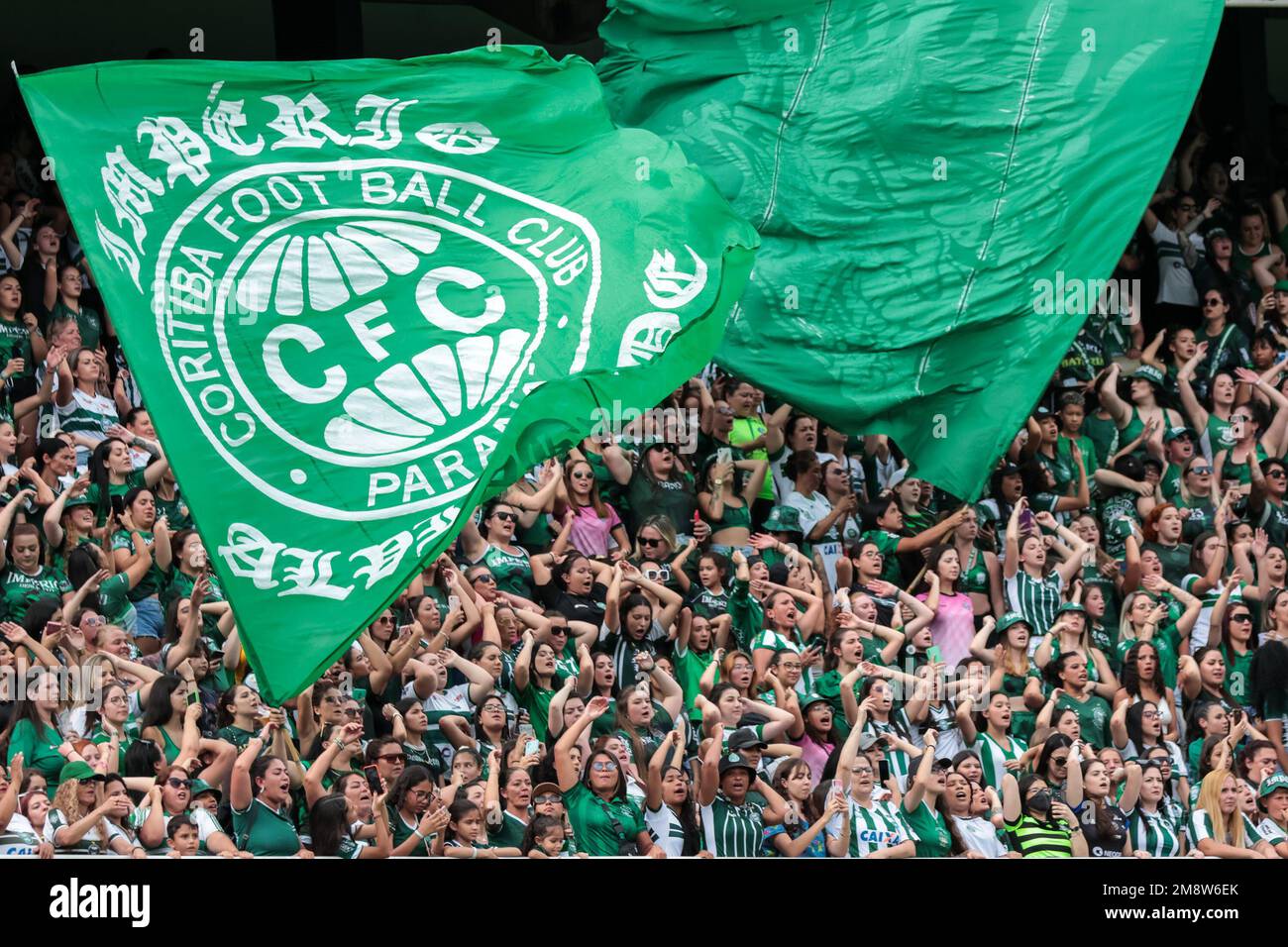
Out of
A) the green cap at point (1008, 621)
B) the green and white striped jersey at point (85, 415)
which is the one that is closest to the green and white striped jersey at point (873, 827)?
the green cap at point (1008, 621)

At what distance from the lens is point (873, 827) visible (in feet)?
34.7

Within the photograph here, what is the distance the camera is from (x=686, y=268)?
31.0 ft

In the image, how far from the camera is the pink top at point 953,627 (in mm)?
11570

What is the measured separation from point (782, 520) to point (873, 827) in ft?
5.80

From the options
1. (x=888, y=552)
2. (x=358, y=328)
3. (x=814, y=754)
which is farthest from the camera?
(x=888, y=552)

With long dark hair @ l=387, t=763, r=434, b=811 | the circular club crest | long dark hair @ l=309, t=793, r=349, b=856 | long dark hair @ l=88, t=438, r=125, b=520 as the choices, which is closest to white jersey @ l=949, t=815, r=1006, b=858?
long dark hair @ l=387, t=763, r=434, b=811

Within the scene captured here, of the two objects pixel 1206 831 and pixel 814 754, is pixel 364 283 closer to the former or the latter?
pixel 814 754

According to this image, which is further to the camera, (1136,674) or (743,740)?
(1136,674)

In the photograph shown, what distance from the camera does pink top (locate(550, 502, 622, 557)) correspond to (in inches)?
444

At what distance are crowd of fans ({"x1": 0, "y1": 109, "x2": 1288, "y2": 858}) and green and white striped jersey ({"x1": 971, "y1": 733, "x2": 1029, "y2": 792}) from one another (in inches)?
0.7

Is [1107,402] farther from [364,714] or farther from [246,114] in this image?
[246,114]

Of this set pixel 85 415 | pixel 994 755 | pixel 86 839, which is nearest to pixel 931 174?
pixel 994 755

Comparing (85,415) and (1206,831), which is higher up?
(85,415)
